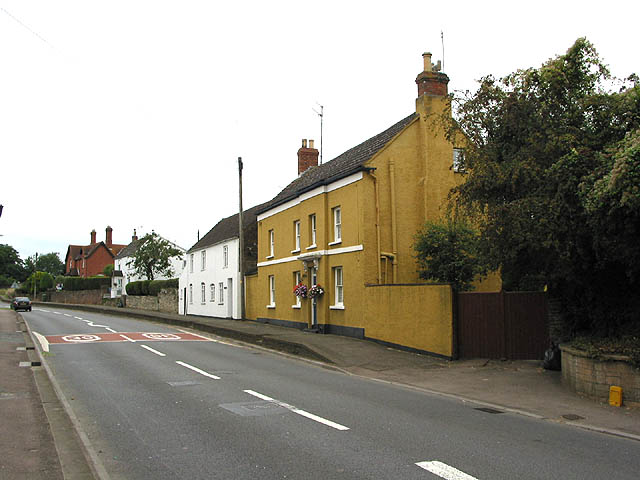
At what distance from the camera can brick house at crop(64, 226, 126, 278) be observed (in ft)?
321

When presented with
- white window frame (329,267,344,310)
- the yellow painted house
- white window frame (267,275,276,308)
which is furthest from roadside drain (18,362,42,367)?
white window frame (267,275,276,308)

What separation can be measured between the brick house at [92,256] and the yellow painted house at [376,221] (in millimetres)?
79908

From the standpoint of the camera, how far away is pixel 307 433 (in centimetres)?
782

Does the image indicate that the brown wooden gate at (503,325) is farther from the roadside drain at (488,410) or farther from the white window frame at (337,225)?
the white window frame at (337,225)

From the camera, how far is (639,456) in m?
7.07

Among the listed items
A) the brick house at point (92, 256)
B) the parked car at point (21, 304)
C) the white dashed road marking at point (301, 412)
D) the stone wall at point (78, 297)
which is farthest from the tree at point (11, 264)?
the white dashed road marking at point (301, 412)

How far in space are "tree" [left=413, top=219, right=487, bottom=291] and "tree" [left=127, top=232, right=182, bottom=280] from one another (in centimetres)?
4282

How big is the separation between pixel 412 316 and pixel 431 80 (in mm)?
10253

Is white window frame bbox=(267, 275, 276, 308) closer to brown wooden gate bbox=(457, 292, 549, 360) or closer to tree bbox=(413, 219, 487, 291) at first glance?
tree bbox=(413, 219, 487, 291)

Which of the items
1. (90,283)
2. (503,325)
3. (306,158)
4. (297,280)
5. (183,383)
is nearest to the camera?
(183,383)

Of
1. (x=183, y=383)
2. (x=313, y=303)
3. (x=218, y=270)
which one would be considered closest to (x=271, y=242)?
(x=313, y=303)

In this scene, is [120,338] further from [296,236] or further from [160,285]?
[160,285]

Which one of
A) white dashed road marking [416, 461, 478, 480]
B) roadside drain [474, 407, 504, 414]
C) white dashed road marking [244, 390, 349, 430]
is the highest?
white dashed road marking [416, 461, 478, 480]

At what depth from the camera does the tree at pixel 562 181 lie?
1063 centimetres
